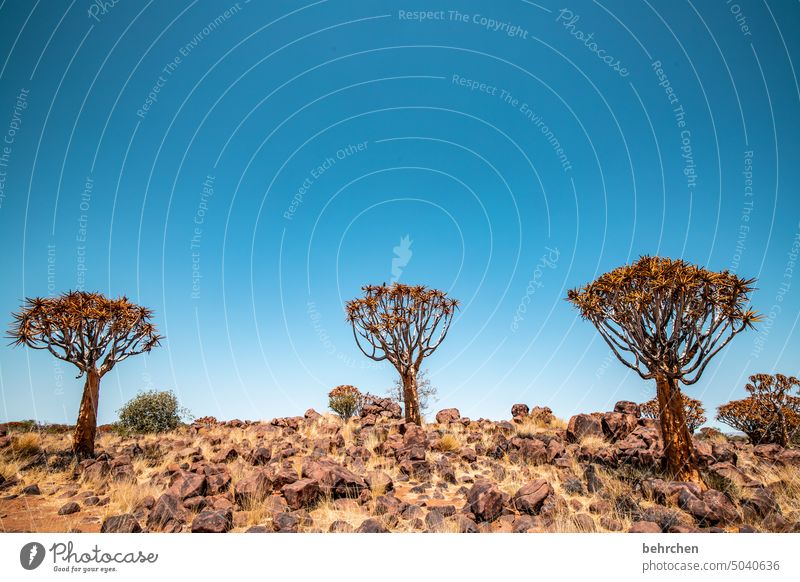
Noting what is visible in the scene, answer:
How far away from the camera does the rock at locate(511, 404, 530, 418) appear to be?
21.4 meters

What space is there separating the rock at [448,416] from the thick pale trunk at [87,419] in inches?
614

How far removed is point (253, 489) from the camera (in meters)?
7.85

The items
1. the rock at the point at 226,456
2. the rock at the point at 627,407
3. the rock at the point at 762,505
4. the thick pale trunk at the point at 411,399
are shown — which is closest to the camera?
the rock at the point at 762,505

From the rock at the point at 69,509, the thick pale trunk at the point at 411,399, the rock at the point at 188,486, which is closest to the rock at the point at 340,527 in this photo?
the rock at the point at 188,486

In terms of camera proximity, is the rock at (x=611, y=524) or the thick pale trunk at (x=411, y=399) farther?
the thick pale trunk at (x=411, y=399)

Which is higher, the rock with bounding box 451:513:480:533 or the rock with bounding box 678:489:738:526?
the rock with bounding box 451:513:480:533

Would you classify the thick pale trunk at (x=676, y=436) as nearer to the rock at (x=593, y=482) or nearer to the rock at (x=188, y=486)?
the rock at (x=593, y=482)

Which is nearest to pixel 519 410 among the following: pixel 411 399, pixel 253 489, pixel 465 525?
pixel 411 399

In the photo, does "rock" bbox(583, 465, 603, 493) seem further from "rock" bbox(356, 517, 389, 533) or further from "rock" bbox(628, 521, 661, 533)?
"rock" bbox(356, 517, 389, 533)

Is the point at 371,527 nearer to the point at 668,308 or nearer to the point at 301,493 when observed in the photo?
the point at 301,493

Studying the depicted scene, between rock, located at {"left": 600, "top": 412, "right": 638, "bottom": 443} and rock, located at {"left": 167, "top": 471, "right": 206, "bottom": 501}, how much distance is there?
13.9 m

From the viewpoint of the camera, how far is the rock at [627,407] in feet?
59.6

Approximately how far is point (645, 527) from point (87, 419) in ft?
56.4
